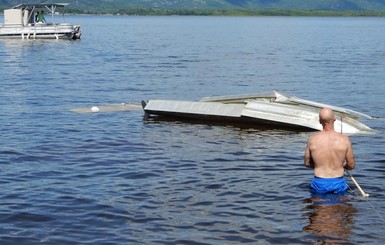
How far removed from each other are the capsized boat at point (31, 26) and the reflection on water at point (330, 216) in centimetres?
7281

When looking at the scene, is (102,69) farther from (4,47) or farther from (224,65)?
(4,47)

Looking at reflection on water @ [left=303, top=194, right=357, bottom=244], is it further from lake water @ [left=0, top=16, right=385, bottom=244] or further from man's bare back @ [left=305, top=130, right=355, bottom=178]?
man's bare back @ [left=305, top=130, right=355, bottom=178]

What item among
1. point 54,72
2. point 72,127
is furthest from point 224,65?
point 72,127

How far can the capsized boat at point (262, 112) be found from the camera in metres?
24.2

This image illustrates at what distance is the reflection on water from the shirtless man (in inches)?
15.6

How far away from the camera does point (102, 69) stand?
176 ft

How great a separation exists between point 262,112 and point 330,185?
1006 cm

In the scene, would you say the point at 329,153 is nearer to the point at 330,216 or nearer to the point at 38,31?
the point at 330,216

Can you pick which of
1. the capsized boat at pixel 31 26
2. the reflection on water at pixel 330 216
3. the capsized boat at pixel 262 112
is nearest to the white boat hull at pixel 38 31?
the capsized boat at pixel 31 26

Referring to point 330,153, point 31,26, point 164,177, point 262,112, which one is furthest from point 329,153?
point 31,26

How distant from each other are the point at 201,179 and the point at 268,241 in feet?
16.9

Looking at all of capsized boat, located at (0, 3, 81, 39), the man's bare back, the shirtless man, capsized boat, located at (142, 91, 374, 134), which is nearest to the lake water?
capsized boat, located at (142, 91, 374, 134)

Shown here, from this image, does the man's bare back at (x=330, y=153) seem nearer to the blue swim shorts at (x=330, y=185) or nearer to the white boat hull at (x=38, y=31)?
the blue swim shorts at (x=330, y=185)

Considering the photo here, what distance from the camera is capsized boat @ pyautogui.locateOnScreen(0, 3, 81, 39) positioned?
8481 centimetres
